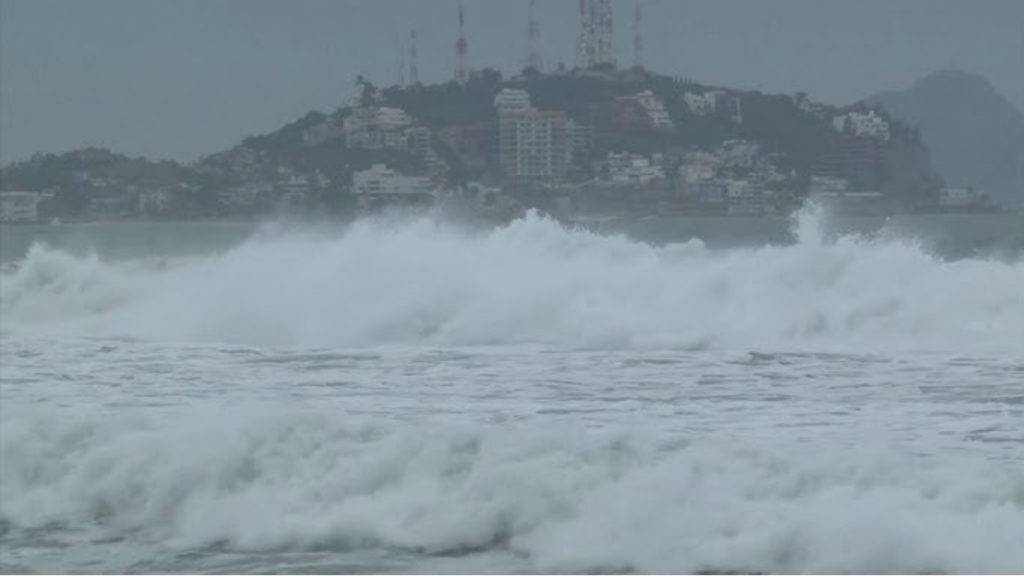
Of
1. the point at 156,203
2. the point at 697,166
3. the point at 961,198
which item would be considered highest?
the point at 697,166

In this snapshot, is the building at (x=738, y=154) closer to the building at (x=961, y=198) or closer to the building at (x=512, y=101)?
the building at (x=961, y=198)

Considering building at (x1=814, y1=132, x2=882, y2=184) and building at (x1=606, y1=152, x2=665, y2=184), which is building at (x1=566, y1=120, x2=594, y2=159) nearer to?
building at (x1=606, y1=152, x2=665, y2=184)

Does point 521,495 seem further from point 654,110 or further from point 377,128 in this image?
point 654,110

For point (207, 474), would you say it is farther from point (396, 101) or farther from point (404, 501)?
point (396, 101)

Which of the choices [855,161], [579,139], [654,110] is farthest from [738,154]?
[654,110]

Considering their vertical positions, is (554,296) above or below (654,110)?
below

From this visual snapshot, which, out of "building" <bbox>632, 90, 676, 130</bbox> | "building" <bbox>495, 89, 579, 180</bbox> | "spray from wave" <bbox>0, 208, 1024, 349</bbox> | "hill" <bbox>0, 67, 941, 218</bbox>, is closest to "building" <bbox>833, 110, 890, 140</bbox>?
"hill" <bbox>0, 67, 941, 218</bbox>

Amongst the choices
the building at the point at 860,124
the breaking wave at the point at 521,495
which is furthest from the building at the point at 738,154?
the breaking wave at the point at 521,495
